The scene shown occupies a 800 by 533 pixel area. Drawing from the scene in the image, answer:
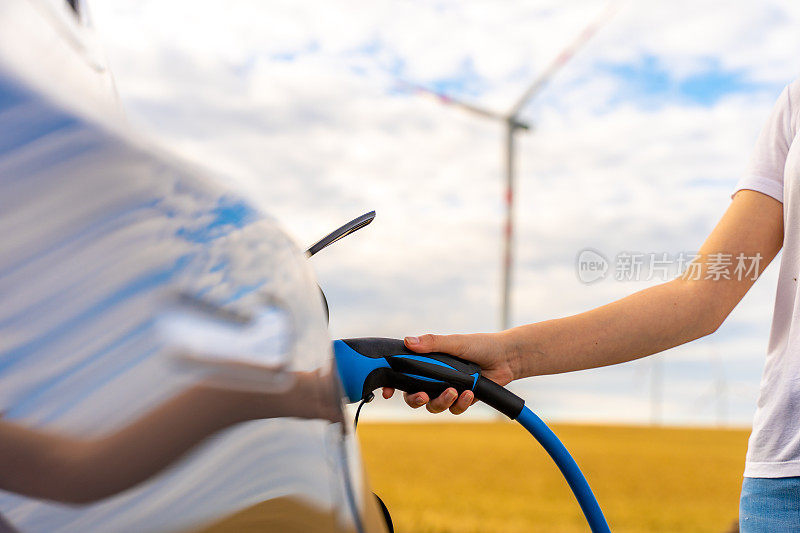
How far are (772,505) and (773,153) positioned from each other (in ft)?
3.24

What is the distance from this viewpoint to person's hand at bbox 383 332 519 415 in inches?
57.9

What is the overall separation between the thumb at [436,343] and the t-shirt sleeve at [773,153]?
43.4 inches

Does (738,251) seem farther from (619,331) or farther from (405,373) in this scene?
(405,373)

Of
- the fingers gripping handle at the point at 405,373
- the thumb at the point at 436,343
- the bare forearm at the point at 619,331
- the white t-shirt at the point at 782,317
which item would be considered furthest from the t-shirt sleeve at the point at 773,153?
the fingers gripping handle at the point at 405,373

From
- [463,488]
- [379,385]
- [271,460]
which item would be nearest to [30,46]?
[271,460]

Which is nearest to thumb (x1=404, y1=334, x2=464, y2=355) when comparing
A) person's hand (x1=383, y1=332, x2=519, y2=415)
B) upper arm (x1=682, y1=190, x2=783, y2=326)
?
person's hand (x1=383, y1=332, x2=519, y2=415)

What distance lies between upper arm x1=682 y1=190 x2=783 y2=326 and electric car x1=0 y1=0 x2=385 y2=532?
69.9 inches

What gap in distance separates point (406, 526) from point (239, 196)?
23.7 ft

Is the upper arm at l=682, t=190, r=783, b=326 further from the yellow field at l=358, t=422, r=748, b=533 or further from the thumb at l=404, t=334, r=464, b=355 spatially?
the yellow field at l=358, t=422, r=748, b=533

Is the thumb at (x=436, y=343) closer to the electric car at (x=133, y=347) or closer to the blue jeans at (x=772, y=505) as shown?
the electric car at (x=133, y=347)

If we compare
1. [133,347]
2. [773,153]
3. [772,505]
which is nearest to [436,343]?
[133,347]

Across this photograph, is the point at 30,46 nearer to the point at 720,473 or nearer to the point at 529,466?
the point at 529,466

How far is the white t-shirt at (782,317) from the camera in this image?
1.99 m

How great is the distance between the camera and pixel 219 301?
69 centimetres
